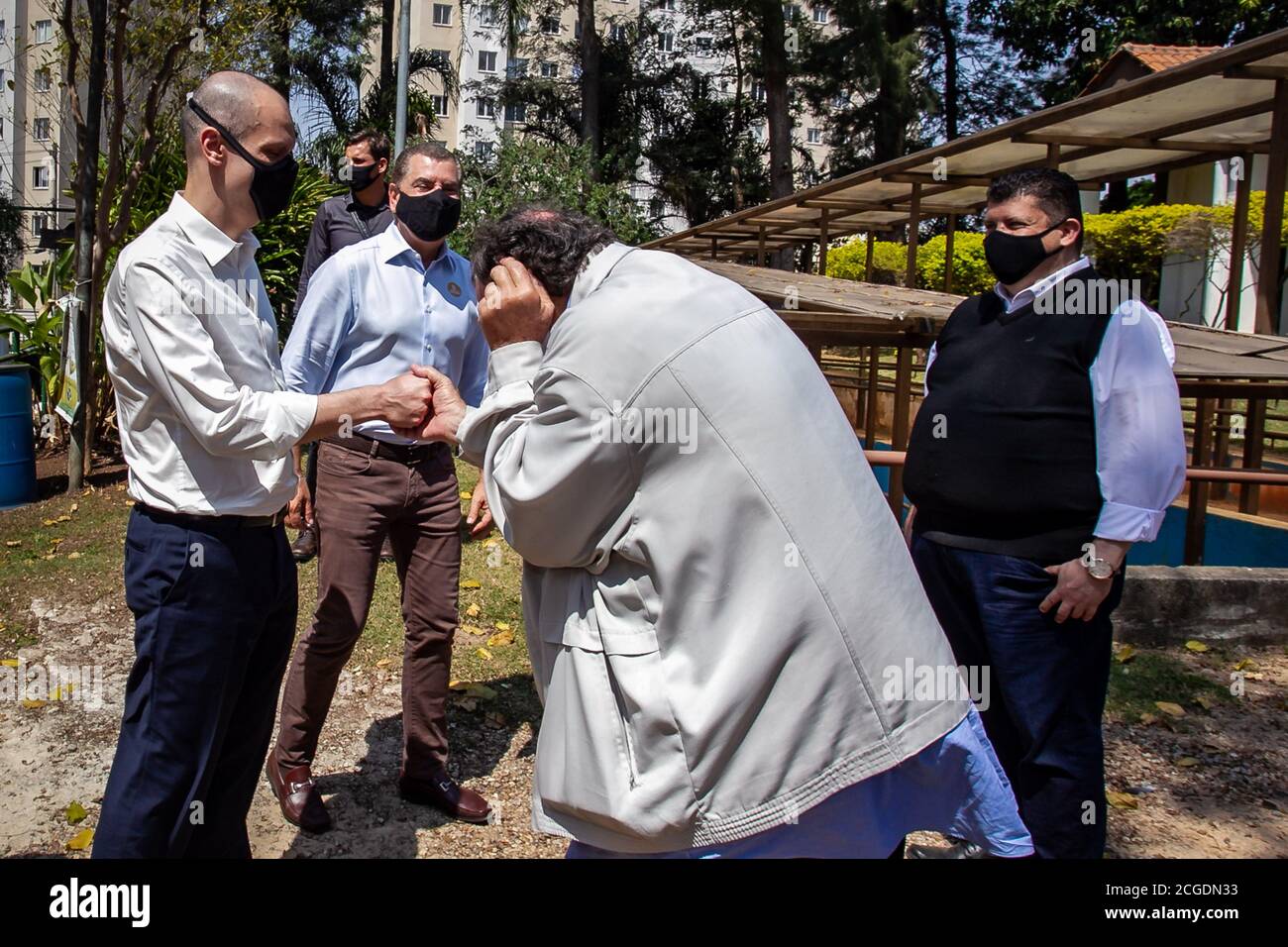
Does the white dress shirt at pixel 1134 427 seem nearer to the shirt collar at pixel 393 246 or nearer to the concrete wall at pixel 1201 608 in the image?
the shirt collar at pixel 393 246

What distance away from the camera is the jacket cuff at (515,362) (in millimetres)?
2061

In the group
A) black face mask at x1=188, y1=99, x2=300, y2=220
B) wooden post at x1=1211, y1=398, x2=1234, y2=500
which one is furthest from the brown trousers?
wooden post at x1=1211, y1=398, x2=1234, y2=500

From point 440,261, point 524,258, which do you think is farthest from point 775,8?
point 524,258

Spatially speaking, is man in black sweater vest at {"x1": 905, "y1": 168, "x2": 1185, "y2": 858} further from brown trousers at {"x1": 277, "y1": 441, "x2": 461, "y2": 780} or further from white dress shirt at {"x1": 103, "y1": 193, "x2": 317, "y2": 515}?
white dress shirt at {"x1": 103, "y1": 193, "x2": 317, "y2": 515}

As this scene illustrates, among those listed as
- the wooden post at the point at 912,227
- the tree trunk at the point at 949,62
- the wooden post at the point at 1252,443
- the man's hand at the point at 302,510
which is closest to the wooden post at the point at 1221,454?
the wooden post at the point at 1252,443

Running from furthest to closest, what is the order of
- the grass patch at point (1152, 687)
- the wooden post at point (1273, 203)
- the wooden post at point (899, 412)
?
the wooden post at point (899, 412), the wooden post at point (1273, 203), the grass patch at point (1152, 687)

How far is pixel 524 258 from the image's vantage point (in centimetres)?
208

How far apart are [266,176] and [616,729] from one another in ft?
5.14

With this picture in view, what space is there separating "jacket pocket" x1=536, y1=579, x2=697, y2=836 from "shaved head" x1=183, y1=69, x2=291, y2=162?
4.63 feet

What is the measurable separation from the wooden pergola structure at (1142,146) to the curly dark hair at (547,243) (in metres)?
4.90

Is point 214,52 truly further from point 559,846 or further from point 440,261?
point 559,846

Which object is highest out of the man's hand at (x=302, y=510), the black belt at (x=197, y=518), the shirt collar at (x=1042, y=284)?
the shirt collar at (x=1042, y=284)

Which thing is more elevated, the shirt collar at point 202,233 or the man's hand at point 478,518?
the shirt collar at point 202,233
